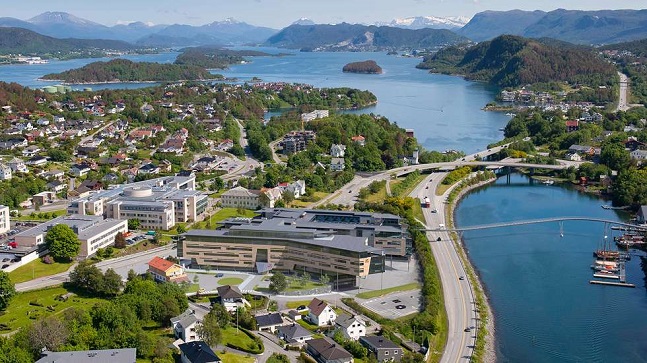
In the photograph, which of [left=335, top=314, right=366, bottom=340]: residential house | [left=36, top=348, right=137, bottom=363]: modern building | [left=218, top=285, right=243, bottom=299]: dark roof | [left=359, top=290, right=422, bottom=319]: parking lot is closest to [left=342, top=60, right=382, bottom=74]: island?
[left=359, top=290, right=422, bottom=319]: parking lot

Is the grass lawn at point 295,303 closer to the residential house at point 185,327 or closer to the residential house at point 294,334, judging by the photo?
the residential house at point 294,334

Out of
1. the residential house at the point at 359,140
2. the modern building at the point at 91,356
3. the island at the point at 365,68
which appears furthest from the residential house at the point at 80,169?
the island at the point at 365,68

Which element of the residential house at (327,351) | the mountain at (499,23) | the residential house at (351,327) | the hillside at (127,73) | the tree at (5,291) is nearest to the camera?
the residential house at (327,351)

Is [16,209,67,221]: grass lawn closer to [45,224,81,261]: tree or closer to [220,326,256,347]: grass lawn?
[45,224,81,261]: tree

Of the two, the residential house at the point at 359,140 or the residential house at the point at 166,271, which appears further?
the residential house at the point at 359,140

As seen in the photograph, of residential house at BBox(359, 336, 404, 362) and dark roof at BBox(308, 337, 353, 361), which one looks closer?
dark roof at BBox(308, 337, 353, 361)

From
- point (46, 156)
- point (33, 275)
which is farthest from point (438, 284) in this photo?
point (46, 156)
